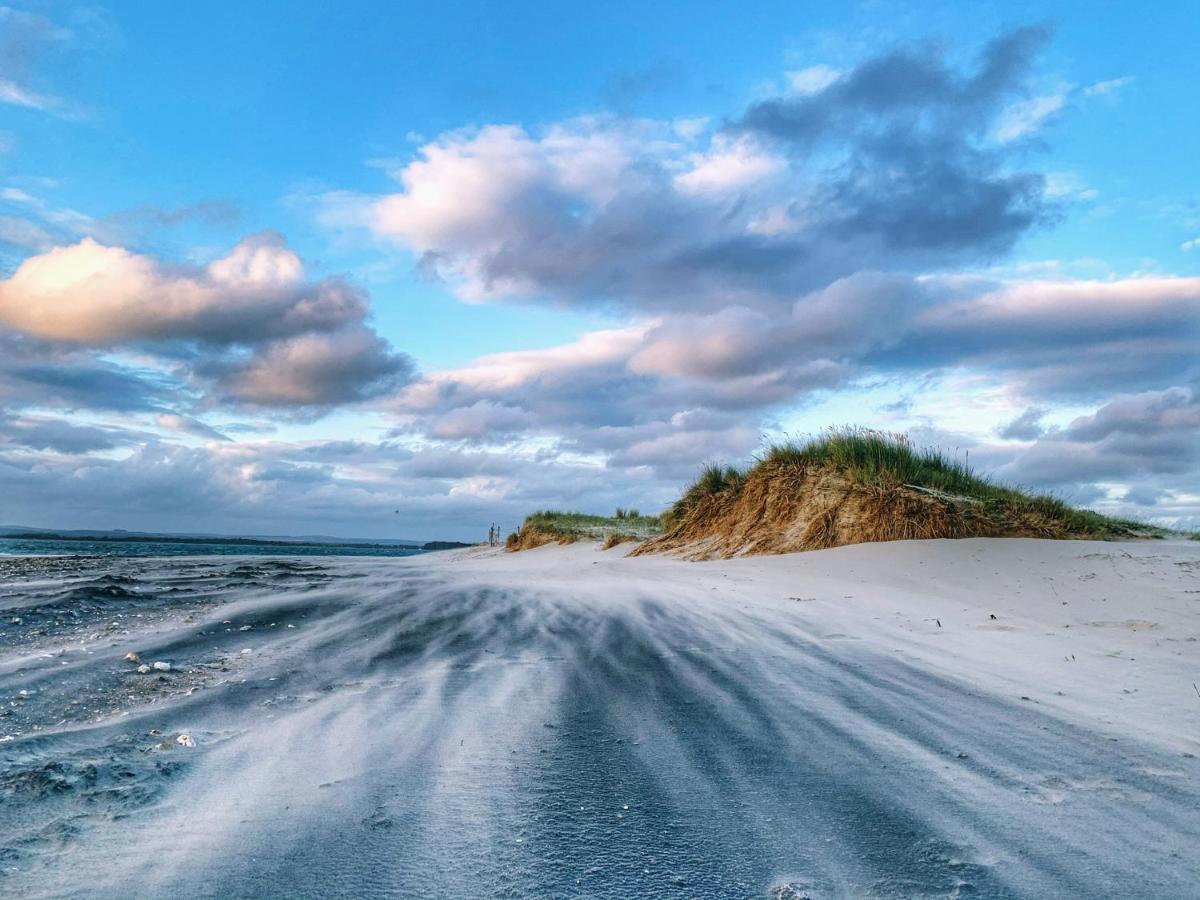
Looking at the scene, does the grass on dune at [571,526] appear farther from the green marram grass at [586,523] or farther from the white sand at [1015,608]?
the white sand at [1015,608]

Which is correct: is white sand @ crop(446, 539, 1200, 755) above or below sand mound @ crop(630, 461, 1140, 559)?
below

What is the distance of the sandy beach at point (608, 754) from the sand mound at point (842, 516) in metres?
3.65

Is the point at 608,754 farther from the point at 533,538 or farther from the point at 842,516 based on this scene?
the point at 533,538

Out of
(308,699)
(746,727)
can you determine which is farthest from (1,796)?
(746,727)

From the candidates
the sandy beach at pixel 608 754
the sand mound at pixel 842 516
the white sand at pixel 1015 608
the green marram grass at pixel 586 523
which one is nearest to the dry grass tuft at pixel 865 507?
the sand mound at pixel 842 516

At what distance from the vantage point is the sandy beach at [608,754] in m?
1.79

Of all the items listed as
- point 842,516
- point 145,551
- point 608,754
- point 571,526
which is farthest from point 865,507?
point 145,551

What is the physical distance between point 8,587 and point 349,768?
7.66 metres

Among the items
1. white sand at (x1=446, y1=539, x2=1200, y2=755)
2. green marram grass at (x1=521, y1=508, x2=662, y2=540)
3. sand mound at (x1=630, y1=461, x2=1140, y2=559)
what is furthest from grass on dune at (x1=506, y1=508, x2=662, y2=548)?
white sand at (x1=446, y1=539, x2=1200, y2=755)

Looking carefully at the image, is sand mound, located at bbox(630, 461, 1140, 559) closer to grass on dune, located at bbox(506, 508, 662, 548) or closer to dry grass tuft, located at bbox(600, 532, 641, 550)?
dry grass tuft, located at bbox(600, 532, 641, 550)

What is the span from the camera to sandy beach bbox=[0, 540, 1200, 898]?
179 centimetres

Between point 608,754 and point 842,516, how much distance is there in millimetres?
8187

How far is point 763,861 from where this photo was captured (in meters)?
1.82

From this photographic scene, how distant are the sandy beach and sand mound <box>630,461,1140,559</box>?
12.0ft
